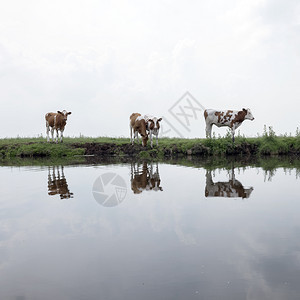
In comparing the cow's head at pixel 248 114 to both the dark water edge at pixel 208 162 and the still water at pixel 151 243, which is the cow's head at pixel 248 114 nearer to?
the dark water edge at pixel 208 162

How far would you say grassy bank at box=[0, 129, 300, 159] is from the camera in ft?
66.7

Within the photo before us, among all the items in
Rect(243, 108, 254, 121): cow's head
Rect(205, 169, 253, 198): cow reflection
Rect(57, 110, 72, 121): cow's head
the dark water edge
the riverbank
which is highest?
Rect(57, 110, 72, 121): cow's head

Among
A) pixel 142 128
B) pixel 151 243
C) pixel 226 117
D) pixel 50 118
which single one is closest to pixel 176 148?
pixel 142 128

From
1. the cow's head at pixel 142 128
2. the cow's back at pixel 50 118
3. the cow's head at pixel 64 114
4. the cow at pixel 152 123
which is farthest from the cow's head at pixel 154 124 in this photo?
the cow's back at pixel 50 118

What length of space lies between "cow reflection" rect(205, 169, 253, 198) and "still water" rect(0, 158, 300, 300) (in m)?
0.03

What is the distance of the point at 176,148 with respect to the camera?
20.6m

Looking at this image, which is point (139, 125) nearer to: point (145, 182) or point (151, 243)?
point (145, 182)

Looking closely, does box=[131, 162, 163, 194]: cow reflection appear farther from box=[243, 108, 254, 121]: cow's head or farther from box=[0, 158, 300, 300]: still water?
box=[243, 108, 254, 121]: cow's head

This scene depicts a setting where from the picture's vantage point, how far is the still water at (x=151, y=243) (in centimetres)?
309

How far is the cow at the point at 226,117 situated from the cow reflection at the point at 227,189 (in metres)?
12.9

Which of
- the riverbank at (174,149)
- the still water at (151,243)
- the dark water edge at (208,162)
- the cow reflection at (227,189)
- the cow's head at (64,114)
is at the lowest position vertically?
the still water at (151,243)

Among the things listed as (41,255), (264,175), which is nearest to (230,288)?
(41,255)

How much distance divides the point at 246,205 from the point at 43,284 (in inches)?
167

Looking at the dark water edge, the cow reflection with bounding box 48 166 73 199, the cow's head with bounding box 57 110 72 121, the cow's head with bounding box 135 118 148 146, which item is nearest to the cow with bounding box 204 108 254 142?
the cow's head with bounding box 135 118 148 146
